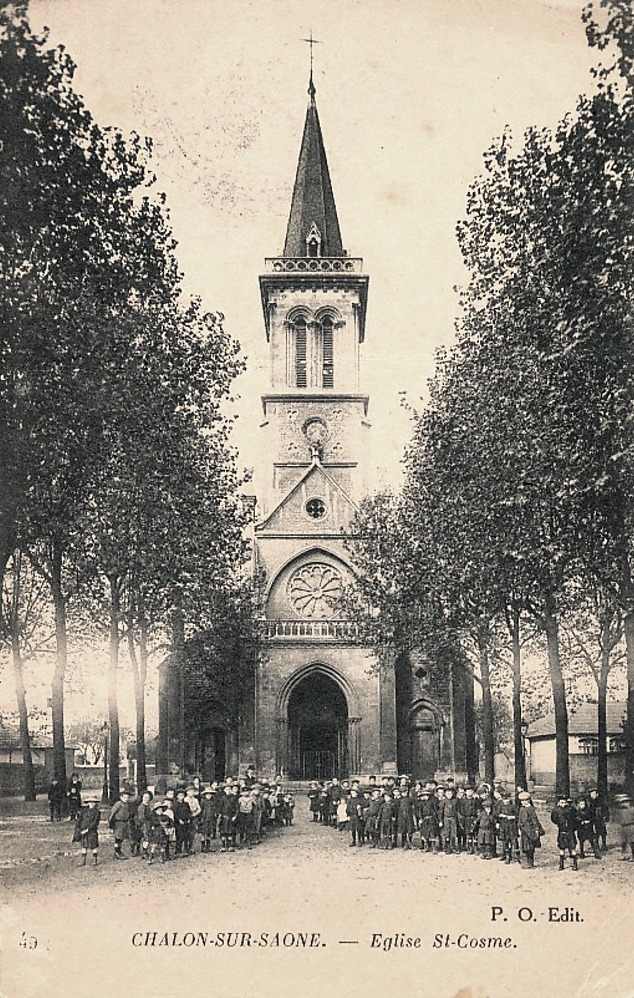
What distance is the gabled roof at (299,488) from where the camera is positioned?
149 feet

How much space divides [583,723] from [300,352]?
25.5 meters

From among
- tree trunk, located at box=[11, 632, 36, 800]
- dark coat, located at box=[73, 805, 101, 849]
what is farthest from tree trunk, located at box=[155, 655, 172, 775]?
dark coat, located at box=[73, 805, 101, 849]

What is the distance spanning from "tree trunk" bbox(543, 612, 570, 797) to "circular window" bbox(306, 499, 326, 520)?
24.6 m

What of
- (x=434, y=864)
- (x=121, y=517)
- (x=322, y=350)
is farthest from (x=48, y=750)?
(x=322, y=350)

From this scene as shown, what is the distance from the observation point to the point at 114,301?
13359 millimetres

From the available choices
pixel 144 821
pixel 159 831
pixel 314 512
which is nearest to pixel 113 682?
pixel 144 821

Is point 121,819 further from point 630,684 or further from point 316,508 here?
point 316,508

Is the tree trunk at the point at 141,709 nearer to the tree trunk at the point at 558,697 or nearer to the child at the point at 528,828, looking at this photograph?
the tree trunk at the point at 558,697

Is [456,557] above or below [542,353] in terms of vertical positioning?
below

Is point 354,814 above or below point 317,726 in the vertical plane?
above

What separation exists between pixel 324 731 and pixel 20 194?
3681 cm

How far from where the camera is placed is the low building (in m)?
49.4

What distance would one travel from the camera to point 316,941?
9.65 m

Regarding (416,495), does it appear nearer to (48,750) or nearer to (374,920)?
(48,750)
